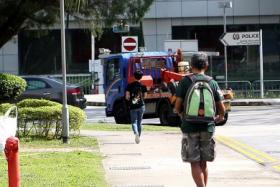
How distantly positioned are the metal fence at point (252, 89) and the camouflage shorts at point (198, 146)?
82.1 ft

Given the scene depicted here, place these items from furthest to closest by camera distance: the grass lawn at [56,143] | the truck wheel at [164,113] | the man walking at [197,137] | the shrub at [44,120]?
1. the truck wheel at [164,113]
2. the shrub at [44,120]
3. the grass lawn at [56,143]
4. the man walking at [197,137]

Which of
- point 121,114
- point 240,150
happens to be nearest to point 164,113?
point 121,114

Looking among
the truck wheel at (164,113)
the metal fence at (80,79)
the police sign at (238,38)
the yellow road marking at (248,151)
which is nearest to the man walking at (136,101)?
the yellow road marking at (248,151)

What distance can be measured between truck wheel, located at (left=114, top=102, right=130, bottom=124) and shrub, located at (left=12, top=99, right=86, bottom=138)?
21.7ft

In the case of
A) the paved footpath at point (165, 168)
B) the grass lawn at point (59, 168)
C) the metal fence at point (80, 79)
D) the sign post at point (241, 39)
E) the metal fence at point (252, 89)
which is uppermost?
the sign post at point (241, 39)

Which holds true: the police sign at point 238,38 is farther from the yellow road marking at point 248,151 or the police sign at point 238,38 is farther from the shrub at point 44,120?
the shrub at point 44,120

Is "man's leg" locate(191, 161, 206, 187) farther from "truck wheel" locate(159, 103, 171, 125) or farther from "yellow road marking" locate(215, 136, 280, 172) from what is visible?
"truck wheel" locate(159, 103, 171, 125)

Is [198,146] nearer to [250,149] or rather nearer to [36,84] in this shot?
[250,149]

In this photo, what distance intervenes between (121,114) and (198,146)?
14.4 m

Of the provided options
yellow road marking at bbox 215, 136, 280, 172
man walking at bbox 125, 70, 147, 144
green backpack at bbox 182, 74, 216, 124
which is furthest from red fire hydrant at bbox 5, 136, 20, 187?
man walking at bbox 125, 70, 147, 144

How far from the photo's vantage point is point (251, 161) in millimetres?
11961

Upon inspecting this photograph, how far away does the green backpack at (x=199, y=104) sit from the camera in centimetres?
802

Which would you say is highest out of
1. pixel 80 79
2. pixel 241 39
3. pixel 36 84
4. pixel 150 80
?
pixel 241 39

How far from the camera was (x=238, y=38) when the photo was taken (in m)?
32.5
